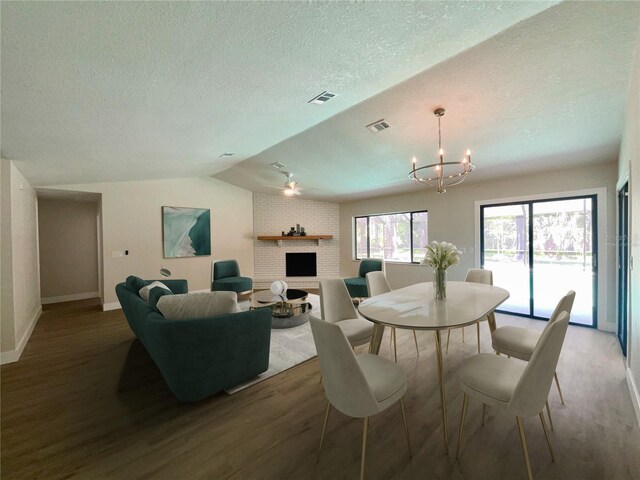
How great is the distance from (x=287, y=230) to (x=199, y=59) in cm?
577

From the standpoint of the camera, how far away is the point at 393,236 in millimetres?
6324

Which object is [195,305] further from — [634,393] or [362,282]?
[634,393]

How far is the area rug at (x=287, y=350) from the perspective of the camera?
2.53 meters

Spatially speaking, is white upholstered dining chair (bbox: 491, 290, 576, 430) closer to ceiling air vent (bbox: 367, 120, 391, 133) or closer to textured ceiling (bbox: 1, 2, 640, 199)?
textured ceiling (bbox: 1, 2, 640, 199)

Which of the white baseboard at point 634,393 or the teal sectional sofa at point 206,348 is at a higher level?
the teal sectional sofa at point 206,348

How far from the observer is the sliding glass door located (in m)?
3.77

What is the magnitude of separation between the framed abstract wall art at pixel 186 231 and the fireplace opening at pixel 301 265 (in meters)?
2.08

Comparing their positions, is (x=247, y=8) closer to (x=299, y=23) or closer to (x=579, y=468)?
(x=299, y=23)

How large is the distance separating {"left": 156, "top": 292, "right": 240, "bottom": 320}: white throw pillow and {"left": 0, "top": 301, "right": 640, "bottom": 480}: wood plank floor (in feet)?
2.33

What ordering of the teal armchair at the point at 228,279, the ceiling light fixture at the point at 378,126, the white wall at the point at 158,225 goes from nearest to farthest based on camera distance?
the ceiling light fixture at the point at 378,126 → the white wall at the point at 158,225 → the teal armchair at the point at 228,279

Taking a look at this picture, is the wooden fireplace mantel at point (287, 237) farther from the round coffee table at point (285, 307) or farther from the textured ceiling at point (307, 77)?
the textured ceiling at point (307, 77)

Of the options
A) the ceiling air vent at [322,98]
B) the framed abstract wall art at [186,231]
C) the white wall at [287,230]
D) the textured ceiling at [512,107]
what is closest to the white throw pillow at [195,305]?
the ceiling air vent at [322,98]

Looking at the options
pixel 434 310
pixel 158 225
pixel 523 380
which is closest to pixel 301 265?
pixel 158 225

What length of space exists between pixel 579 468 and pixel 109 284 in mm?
6570
